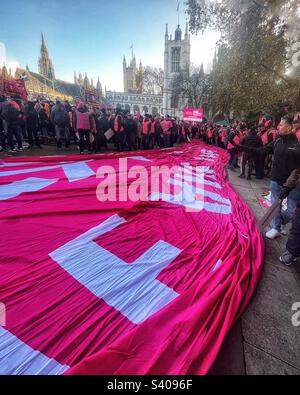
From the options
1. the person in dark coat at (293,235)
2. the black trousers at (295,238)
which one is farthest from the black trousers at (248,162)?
the black trousers at (295,238)

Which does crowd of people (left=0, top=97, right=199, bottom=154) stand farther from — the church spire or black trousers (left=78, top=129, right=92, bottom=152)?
the church spire

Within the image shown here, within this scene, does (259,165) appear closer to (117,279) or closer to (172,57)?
(117,279)

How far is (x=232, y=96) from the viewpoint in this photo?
959cm

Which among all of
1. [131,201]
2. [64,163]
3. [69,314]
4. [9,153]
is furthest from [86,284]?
[9,153]

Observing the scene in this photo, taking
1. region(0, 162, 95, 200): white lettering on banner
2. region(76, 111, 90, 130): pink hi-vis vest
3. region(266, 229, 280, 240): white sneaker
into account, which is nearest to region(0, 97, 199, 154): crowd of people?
region(76, 111, 90, 130): pink hi-vis vest

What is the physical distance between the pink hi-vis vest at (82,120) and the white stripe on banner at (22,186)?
448cm

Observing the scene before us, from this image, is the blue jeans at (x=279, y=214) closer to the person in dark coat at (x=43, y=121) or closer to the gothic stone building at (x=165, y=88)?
the person in dark coat at (x=43, y=121)

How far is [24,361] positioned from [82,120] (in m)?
8.29

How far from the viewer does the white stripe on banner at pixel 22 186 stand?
382cm

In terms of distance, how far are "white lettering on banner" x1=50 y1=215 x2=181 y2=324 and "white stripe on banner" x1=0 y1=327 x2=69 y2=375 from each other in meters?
0.60

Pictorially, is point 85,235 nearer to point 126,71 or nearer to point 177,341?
point 177,341

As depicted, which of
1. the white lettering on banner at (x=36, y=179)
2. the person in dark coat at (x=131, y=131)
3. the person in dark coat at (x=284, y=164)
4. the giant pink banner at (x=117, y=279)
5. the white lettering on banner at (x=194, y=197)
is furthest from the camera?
the person in dark coat at (x=131, y=131)

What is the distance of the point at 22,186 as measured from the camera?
4.25 m
